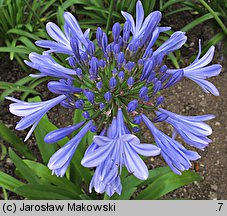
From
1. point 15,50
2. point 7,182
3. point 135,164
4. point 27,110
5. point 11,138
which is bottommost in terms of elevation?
point 135,164

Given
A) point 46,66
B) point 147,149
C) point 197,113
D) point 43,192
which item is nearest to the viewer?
point 147,149

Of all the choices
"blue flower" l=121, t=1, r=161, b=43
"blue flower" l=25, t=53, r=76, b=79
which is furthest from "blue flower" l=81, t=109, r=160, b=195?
"blue flower" l=121, t=1, r=161, b=43

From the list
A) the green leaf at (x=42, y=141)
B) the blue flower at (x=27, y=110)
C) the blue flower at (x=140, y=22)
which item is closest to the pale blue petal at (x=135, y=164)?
the blue flower at (x=27, y=110)

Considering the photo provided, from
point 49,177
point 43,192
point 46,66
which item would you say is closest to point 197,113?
point 49,177

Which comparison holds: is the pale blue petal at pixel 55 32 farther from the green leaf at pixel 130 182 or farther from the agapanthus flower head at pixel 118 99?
the green leaf at pixel 130 182

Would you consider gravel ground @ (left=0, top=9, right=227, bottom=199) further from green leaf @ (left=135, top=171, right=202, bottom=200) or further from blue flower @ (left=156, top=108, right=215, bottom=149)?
blue flower @ (left=156, top=108, right=215, bottom=149)

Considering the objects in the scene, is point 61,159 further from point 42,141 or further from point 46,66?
→ point 42,141
